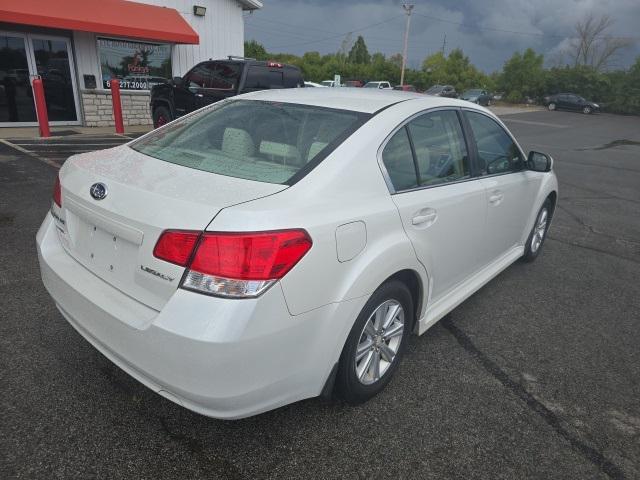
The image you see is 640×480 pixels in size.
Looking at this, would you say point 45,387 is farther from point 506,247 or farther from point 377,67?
point 377,67

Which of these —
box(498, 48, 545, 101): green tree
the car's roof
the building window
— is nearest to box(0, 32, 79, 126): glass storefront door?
the building window

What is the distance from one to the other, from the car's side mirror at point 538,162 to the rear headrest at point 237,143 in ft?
8.19

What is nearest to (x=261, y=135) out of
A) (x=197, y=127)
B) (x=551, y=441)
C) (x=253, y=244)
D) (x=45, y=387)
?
(x=197, y=127)

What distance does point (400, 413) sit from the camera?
8.12 feet

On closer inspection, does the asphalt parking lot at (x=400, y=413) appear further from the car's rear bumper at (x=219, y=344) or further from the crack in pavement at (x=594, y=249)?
the crack in pavement at (x=594, y=249)

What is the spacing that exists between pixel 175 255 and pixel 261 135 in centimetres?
106

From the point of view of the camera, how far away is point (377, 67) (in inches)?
1994

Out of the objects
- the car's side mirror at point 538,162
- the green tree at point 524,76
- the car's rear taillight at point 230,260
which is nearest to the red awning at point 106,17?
the car's side mirror at point 538,162

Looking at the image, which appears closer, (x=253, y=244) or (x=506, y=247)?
(x=253, y=244)

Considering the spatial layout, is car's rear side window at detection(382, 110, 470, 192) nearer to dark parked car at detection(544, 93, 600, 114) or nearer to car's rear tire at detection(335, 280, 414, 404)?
car's rear tire at detection(335, 280, 414, 404)

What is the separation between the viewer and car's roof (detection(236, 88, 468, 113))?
2674mm

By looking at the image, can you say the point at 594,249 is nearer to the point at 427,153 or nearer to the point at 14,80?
the point at 427,153

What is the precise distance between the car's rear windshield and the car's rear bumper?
0.63m

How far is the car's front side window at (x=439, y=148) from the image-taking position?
271cm
